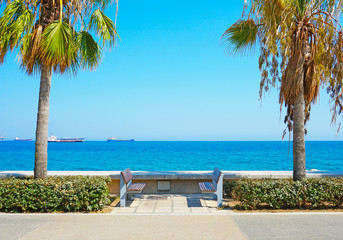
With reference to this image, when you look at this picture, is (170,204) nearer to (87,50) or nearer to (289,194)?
(289,194)

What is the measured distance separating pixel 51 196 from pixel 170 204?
9.74 ft

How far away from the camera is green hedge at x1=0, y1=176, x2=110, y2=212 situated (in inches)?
293

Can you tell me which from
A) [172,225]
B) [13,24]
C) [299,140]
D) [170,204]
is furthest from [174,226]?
[13,24]

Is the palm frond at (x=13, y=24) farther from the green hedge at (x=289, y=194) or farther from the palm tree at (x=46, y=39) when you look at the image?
the green hedge at (x=289, y=194)

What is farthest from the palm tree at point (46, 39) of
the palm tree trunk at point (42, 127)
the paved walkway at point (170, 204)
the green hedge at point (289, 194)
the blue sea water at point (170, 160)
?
the blue sea water at point (170, 160)

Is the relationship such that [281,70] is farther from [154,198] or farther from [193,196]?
[154,198]

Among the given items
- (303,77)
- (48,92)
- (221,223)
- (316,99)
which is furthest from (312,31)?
(48,92)

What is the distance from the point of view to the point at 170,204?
868 cm

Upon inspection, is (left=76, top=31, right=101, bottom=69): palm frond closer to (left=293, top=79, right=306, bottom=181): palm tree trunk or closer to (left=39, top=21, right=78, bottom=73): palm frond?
(left=39, top=21, right=78, bottom=73): palm frond

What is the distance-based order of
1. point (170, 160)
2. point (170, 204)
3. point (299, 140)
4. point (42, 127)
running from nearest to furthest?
point (42, 127)
point (299, 140)
point (170, 204)
point (170, 160)

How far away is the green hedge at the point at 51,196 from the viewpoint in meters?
7.45

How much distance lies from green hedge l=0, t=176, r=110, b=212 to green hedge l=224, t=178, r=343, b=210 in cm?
337

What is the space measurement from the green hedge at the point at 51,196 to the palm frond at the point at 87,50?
3238mm

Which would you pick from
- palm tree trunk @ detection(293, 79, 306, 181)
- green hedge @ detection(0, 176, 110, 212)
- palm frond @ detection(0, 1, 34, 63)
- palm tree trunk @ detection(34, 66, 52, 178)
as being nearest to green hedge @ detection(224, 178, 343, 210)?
palm tree trunk @ detection(293, 79, 306, 181)
